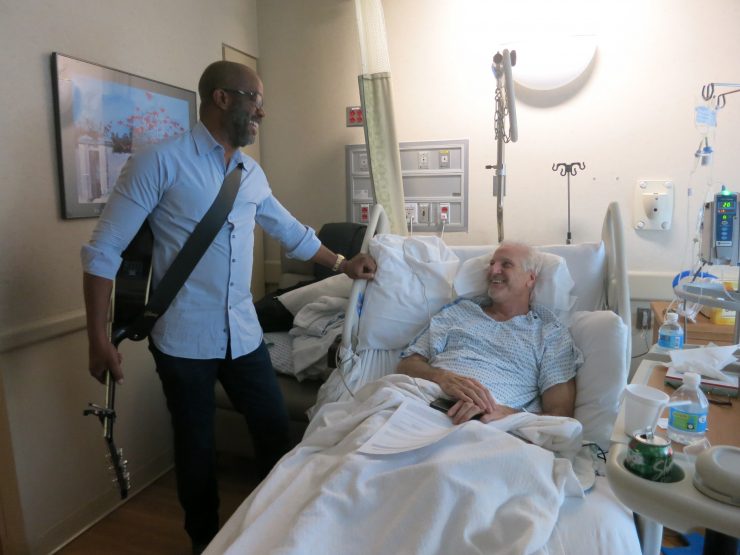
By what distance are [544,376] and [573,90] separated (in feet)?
5.25

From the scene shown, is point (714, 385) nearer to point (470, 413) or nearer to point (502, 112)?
point (470, 413)

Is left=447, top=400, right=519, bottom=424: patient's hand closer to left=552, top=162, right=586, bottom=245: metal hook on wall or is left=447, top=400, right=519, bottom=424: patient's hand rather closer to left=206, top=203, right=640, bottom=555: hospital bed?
left=206, top=203, right=640, bottom=555: hospital bed

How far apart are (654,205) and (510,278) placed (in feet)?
3.75

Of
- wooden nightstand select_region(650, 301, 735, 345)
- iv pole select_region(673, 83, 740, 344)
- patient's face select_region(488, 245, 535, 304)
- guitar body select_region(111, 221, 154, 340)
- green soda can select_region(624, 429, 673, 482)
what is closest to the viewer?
green soda can select_region(624, 429, 673, 482)

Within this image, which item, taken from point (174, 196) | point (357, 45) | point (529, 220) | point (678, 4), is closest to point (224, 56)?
point (357, 45)

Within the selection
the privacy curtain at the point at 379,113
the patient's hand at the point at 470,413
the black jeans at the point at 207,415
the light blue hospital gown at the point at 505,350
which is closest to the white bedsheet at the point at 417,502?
the patient's hand at the point at 470,413

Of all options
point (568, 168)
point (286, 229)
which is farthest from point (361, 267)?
point (568, 168)

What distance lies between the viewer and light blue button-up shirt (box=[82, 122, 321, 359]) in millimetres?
1513

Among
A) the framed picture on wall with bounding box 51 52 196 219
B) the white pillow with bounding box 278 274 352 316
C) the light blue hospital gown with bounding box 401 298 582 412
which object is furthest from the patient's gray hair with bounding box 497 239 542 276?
the framed picture on wall with bounding box 51 52 196 219

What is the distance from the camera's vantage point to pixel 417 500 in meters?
1.12

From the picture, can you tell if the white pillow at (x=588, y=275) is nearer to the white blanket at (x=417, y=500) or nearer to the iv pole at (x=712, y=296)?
the iv pole at (x=712, y=296)

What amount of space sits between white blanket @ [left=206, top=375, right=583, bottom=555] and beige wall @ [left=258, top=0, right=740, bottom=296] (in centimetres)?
165

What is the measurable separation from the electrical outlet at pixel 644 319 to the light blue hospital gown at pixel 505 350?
1077 mm

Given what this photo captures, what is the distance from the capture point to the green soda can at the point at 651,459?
75 cm
